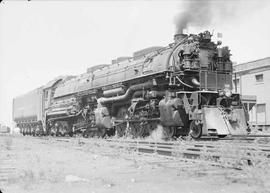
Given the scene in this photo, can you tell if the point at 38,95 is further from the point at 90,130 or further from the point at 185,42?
the point at 185,42

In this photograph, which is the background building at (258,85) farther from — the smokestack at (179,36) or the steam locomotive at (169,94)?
the smokestack at (179,36)

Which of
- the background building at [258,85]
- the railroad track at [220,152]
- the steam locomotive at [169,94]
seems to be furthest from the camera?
the background building at [258,85]

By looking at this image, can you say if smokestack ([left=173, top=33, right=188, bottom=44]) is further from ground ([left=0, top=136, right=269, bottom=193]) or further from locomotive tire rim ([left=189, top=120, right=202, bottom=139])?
ground ([left=0, top=136, right=269, bottom=193])

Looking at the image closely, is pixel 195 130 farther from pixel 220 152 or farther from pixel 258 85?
pixel 258 85

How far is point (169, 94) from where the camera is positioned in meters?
13.4

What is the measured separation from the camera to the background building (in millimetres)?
26578

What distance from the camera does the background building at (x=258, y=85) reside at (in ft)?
87.2

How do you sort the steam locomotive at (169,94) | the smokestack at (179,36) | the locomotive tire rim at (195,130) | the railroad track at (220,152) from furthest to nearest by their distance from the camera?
the smokestack at (179,36) → the steam locomotive at (169,94) → the locomotive tire rim at (195,130) → the railroad track at (220,152)

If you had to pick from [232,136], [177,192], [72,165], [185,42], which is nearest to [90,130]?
[185,42]

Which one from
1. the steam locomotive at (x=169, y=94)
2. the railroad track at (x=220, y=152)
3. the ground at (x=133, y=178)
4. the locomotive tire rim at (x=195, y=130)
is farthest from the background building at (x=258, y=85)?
the ground at (x=133, y=178)

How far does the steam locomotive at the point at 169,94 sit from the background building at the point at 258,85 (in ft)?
40.9

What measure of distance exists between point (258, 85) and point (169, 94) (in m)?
16.0

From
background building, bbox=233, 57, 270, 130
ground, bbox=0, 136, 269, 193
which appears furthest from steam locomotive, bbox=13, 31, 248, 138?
background building, bbox=233, 57, 270, 130

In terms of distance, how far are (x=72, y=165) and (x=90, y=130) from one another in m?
11.0
